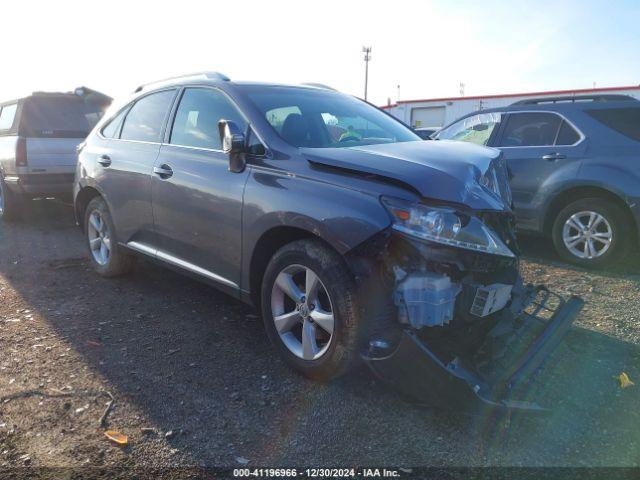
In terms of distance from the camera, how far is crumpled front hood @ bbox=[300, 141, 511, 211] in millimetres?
2605

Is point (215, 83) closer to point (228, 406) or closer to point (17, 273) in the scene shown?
point (228, 406)

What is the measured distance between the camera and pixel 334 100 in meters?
4.11

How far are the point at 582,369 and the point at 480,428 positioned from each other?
1.06 meters

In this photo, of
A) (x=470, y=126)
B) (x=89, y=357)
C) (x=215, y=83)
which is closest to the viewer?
(x=89, y=357)

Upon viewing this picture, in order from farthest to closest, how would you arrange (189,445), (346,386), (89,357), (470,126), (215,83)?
(470,126) < (215,83) < (89,357) < (346,386) < (189,445)

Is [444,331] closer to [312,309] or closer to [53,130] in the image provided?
[312,309]

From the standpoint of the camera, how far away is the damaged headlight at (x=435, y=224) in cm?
251

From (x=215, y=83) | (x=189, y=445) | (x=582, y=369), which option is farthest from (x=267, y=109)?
(x=582, y=369)

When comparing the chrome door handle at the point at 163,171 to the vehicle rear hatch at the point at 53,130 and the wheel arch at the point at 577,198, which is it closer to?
the wheel arch at the point at 577,198

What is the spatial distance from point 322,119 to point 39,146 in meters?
5.79

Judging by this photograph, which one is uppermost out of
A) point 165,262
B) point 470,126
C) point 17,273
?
point 470,126

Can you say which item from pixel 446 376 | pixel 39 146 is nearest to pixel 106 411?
pixel 446 376

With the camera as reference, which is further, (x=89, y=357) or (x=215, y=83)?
(x=215, y=83)

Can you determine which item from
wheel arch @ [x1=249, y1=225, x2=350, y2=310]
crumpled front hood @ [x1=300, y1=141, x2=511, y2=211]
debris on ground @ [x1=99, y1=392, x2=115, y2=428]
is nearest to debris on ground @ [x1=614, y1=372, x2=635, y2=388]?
crumpled front hood @ [x1=300, y1=141, x2=511, y2=211]
